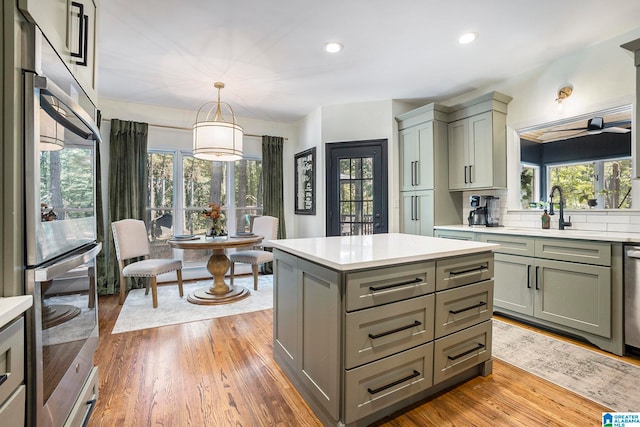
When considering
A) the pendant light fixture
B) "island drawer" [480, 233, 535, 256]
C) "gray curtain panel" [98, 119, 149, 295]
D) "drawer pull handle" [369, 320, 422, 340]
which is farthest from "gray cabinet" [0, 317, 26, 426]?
"gray curtain panel" [98, 119, 149, 295]

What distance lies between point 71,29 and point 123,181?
328 cm

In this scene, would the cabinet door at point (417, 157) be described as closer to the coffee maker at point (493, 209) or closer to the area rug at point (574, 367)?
the coffee maker at point (493, 209)

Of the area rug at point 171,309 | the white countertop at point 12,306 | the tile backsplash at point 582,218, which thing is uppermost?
the tile backsplash at point 582,218

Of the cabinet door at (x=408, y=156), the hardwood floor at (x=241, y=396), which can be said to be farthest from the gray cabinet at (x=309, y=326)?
the cabinet door at (x=408, y=156)

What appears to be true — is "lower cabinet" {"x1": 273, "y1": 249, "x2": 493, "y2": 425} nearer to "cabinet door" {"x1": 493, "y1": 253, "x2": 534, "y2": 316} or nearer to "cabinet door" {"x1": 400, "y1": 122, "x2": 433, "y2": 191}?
"cabinet door" {"x1": 493, "y1": 253, "x2": 534, "y2": 316}

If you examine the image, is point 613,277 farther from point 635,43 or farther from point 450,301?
point 635,43

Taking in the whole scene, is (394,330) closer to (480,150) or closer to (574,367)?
(574,367)

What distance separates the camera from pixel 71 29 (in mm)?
1399

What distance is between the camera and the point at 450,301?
182 centimetres

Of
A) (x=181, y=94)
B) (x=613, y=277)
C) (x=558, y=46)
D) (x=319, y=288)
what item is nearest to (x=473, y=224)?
(x=613, y=277)

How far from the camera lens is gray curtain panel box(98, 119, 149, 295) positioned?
13.6ft

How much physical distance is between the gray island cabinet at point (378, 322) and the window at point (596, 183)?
5.79 feet

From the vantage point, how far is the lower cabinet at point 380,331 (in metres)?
1.48
